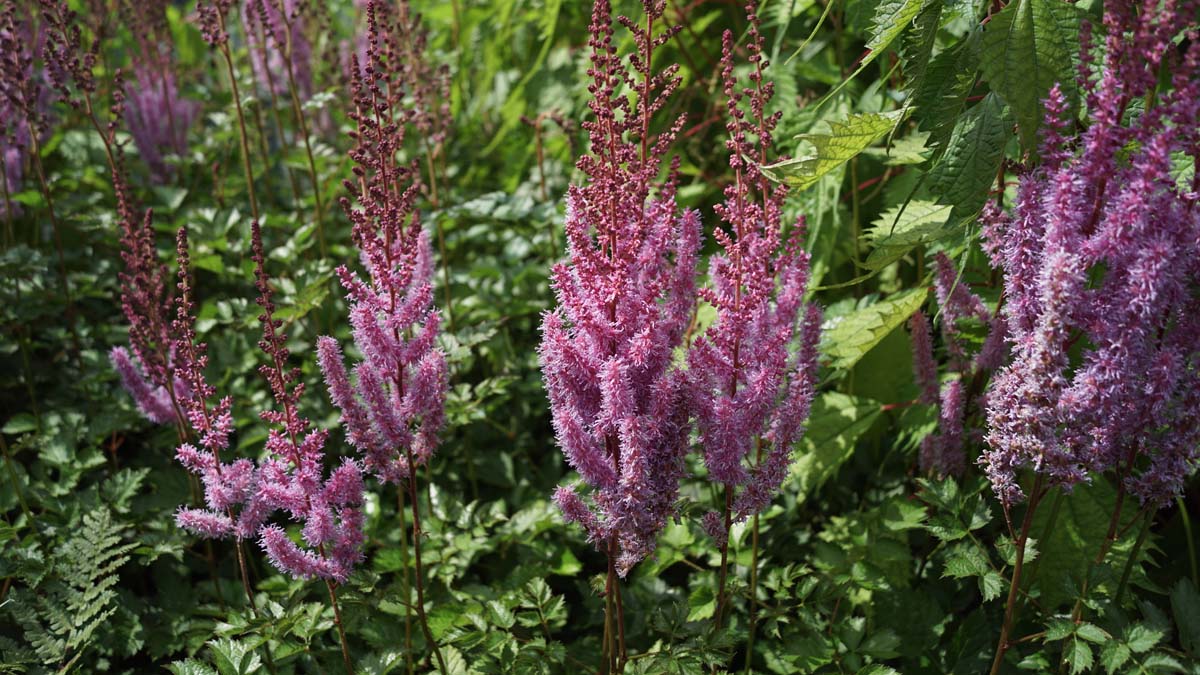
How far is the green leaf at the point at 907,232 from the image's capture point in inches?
92.2

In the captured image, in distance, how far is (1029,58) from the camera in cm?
213

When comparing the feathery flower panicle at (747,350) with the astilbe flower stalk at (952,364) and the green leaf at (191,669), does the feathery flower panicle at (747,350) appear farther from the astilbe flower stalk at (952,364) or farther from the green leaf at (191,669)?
the green leaf at (191,669)

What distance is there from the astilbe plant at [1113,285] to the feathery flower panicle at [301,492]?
1432 mm

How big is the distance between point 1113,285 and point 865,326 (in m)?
1.08

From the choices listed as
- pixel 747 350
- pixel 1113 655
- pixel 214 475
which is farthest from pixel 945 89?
pixel 214 475

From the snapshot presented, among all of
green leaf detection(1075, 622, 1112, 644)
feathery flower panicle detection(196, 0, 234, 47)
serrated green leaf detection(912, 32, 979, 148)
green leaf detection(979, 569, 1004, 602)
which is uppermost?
feathery flower panicle detection(196, 0, 234, 47)

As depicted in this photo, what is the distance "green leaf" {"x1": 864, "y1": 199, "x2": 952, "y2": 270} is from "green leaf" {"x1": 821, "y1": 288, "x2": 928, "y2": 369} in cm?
23

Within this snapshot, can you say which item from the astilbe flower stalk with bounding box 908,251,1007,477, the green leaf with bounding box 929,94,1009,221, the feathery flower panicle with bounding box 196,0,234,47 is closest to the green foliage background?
the green leaf with bounding box 929,94,1009,221

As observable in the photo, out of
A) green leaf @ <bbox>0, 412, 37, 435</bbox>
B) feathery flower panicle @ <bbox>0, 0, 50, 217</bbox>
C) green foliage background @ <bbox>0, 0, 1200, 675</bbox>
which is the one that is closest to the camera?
green foliage background @ <bbox>0, 0, 1200, 675</bbox>

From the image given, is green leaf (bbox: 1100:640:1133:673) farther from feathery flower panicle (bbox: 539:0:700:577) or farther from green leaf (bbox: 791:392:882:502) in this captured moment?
green leaf (bbox: 791:392:882:502)

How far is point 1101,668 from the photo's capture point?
2.54 metres

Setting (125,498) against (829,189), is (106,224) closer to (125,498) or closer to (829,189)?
(125,498)

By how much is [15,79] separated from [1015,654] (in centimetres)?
374

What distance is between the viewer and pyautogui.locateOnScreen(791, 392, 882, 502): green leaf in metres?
Result: 3.16
